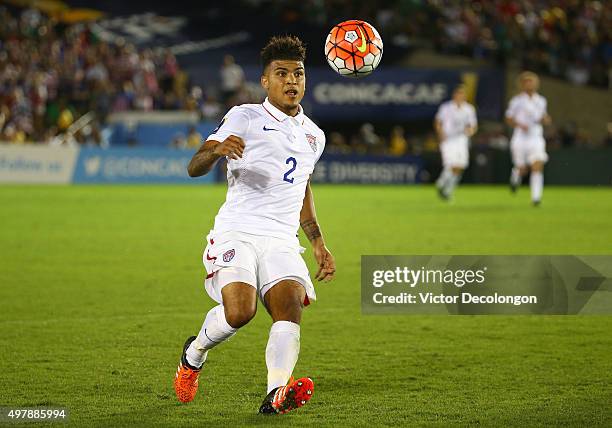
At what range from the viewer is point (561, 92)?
34062 millimetres

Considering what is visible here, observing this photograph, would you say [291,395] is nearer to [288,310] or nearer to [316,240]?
[288,310]

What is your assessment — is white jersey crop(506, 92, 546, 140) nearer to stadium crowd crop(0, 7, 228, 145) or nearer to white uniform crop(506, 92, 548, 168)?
white uniform crop(506, 92, 548, 168)

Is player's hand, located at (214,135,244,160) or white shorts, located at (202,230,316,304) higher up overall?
player's hand, located at (214,135,244,160)

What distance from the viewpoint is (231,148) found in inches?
228

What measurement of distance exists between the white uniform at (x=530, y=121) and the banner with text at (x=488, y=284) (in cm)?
1476

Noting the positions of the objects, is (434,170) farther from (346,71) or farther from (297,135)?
(297,135)

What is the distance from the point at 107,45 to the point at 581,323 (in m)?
27.8

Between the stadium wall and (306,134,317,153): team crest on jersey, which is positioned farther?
the stadium wall

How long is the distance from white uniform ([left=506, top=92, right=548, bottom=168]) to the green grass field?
6536 millimetres

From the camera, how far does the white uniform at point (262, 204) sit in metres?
6.07

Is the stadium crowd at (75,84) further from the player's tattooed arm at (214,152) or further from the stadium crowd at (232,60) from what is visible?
the player's tattooed arm at (214,152)

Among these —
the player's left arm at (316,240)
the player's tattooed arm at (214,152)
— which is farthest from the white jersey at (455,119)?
the player's tattooed arm at (214,152)

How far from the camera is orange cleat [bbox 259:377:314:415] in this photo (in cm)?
552

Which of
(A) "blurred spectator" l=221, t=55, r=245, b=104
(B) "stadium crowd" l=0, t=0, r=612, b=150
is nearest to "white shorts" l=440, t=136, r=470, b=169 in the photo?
(B) "stadium crowd" l=0, t=0, r=612, b=150
